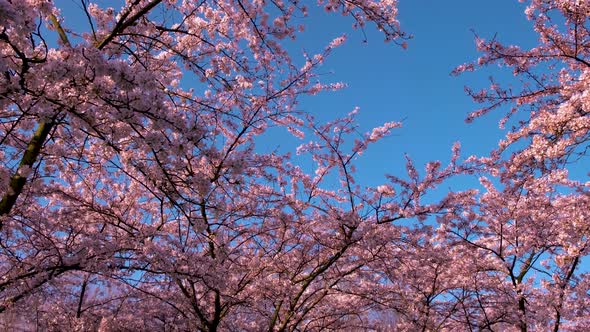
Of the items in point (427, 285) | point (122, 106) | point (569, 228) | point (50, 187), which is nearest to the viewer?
point (122, 106)

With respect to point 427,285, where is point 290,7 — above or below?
above

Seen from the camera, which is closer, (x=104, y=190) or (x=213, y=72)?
(x=213, y=72)

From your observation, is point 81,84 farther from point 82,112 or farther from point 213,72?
point 213,72

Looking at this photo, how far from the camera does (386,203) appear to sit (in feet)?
31.1

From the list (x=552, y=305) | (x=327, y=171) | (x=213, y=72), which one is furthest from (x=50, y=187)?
(x=552, y=305)

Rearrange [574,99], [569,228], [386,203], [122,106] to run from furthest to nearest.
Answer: [386,203]
[569,228]
[574,99]
[122,106]

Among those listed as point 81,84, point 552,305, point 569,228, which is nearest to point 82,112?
point 81,84

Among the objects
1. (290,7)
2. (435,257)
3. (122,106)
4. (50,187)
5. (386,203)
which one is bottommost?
(122,106)

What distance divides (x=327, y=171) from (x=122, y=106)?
24.4ft

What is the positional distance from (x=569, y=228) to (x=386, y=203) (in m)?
3.55

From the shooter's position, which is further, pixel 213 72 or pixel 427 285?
pixel 427 285

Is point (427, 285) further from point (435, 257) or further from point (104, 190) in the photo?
point (104, 190)

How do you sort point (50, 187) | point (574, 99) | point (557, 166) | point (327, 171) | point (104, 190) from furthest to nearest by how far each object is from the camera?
1. point (327, 171)
2. point (104, 190)
3. point (50, 187)
4. point (557, 166)
5. point (574, 99)

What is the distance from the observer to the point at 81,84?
4289 millimetres
